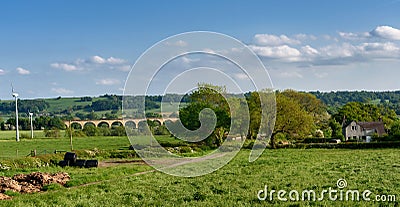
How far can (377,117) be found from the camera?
375 feet

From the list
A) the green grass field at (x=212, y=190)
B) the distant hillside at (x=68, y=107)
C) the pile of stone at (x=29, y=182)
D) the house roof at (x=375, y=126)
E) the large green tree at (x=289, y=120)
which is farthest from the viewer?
the distant hillside at (x=68, y=107)

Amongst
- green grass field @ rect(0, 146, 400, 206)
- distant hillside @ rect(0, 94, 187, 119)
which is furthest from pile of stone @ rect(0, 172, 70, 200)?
distant hillside @ rect(0, 94, 187, 119)

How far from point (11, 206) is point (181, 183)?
7698 millimetres

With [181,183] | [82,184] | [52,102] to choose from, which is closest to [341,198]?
[181,183]

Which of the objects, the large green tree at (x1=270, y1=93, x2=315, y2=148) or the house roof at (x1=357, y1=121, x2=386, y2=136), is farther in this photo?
the house roof at (x1=357, y1=121, x2=386, y2=136)

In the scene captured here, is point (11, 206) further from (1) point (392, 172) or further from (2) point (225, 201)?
(1) point (392, 172)

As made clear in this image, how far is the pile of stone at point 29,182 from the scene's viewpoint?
787 inches

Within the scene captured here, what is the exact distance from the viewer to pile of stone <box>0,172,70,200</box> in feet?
65.6

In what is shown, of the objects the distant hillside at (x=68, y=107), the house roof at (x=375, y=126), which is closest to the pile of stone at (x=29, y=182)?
the house roof at (x=375, y=126)

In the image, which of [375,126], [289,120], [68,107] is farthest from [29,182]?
[68,107]

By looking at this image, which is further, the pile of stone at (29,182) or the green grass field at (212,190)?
the pile of stone at (29,182)

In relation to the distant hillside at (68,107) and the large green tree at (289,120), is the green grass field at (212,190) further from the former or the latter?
the distant hillside at (68,107)

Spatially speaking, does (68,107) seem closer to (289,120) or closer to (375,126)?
(375,126)

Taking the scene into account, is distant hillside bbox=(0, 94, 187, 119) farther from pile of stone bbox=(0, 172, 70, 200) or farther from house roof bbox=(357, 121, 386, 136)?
pile of stone bbox=(0, 172, 70, 200)
